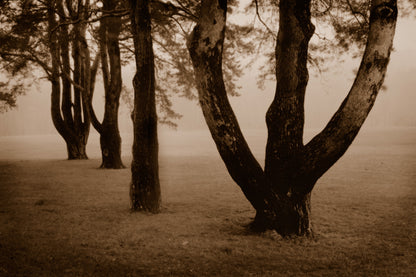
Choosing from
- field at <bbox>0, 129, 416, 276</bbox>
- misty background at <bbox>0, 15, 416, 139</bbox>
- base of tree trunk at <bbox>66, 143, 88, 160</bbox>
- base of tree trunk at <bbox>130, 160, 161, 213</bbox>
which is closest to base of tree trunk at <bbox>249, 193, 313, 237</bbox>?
field at <bbox>0, 129, 416, 276</bbox>

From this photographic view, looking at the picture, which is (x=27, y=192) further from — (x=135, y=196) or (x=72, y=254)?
(x=72, y=254)

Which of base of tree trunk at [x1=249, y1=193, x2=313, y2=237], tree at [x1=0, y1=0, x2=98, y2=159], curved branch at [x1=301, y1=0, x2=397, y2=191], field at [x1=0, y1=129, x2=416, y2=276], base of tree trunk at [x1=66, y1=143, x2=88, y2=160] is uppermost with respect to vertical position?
tree at [x1=0, y1=0, x2=98, y2=159]

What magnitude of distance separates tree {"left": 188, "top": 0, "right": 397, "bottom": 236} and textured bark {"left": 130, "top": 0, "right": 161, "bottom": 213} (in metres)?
2.12

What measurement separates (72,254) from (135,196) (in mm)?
2748

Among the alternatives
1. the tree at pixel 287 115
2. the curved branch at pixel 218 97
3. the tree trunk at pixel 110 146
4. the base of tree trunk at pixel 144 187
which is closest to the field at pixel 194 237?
the base of tree trunk at pixel 144 187

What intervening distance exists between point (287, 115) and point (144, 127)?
3240mm

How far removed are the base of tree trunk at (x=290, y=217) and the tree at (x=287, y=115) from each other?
0.02 metres

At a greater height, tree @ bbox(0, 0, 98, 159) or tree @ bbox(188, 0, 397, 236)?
tree @ bbox(0, 0, 98, 159)

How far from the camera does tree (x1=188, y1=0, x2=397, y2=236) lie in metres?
5.36

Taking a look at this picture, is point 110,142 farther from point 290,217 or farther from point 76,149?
point 290,217

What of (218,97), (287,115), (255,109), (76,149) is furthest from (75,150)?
(255,109)

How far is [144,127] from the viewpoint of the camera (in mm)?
7957

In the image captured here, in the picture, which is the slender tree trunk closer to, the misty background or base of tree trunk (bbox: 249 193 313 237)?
base of tree trunk (bbox: 249 193 313 237)

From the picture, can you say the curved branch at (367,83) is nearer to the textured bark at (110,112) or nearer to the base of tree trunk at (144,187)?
the base of tree trunk at (144,187)
